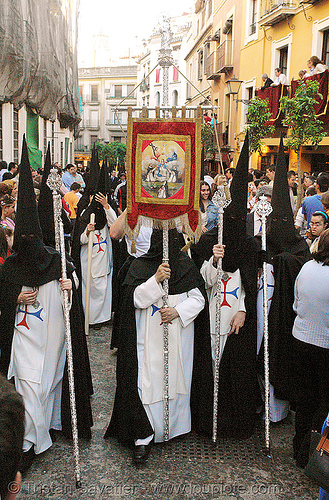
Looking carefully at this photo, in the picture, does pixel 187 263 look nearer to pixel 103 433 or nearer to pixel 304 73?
pixel 103 433

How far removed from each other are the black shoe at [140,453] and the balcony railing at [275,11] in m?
15.1

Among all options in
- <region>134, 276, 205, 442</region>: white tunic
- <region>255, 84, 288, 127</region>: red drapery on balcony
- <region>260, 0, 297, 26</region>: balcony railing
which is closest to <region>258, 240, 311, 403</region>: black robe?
<region>134, 276, 205, 442</region>: white tunic

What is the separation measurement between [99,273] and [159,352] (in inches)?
121

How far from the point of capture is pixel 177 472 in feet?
11.8

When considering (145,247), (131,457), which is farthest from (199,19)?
(131,457)

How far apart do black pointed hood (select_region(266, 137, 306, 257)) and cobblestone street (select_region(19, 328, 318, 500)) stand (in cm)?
159

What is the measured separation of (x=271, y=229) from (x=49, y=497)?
9.04ft

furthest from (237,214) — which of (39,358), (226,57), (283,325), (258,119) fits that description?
(226,57)

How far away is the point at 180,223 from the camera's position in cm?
388

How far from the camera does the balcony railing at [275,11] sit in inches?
605

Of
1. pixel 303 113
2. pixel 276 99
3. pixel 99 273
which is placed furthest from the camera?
pixel 276 99

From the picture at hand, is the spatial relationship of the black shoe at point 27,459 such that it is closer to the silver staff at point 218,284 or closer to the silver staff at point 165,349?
the silver staff at point 165,349

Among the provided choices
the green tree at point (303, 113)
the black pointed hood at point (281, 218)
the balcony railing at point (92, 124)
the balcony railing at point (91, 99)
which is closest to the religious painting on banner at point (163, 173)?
the black pointed hood at point (281, 218)

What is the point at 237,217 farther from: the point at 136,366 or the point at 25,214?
the point at 25,214
